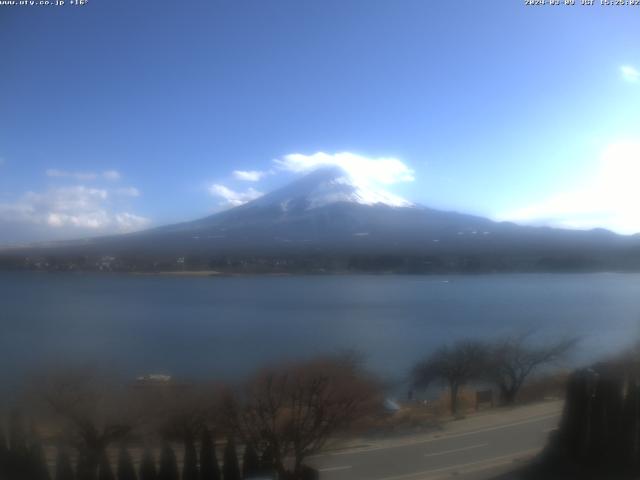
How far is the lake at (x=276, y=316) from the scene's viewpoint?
199 centimetres

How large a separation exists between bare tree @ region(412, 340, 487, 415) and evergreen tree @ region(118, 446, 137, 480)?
3.69 feet

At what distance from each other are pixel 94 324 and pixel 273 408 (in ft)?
2.75

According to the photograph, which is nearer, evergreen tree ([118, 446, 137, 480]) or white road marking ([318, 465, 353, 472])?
evergreen tree ([118, 446, 137, 480])

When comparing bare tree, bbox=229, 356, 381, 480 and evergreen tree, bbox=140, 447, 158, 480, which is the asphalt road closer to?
bare tree, bbox=229, 356, 381, 480

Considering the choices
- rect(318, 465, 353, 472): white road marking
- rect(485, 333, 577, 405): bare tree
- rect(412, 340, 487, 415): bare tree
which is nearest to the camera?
rect(318, 465, 353, 472): white road marking

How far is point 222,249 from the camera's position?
2432 mm

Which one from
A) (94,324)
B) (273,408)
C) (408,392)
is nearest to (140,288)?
(94,324)

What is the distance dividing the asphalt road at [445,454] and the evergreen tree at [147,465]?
1.95 feet

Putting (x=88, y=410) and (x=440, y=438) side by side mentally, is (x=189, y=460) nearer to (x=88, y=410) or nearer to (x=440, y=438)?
(x=88, y=410)

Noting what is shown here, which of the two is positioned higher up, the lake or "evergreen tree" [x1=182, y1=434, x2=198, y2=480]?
the lake

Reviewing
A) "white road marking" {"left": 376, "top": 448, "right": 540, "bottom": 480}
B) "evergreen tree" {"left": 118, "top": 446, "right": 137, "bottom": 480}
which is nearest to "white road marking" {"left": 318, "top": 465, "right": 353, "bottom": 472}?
"white road marking" {"left": 376, "top": 448, "right": 540, "bottom": 480}

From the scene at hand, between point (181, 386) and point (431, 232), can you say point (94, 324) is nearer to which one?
point (181, 386)

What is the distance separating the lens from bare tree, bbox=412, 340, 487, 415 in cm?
211

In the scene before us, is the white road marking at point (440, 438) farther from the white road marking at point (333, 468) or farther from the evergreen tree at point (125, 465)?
the evergreen tree at point (125, 465)
